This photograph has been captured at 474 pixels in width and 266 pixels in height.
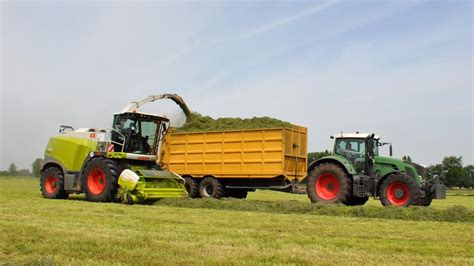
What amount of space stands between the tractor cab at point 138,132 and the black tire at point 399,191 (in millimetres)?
7296

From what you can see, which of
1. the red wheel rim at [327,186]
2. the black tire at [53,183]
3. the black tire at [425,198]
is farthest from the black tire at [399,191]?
the black tire at [53,183]

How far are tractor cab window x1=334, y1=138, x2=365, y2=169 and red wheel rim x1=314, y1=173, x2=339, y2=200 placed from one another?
767 millimetres

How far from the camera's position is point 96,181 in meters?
15.2

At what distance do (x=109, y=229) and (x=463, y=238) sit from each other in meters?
5.15

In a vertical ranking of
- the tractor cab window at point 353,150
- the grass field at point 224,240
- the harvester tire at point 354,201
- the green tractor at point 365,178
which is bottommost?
the grass field at point 224,240

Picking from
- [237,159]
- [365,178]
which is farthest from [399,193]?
[237,159]

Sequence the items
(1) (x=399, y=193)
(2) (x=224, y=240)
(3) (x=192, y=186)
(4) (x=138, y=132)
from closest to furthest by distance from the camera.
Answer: (2) (x=224, y=240), (1) (x=399, y=193), (3) (x=192, y=186), (4) (x=138, y=132)

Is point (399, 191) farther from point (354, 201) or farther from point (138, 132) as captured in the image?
point (138, 132)

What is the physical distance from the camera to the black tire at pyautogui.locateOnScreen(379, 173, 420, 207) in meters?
12.2

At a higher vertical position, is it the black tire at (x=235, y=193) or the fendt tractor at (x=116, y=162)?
the fendt tractor at (x=116, y=162)

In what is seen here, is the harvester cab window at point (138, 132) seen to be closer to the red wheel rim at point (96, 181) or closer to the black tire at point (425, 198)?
the red wheel rim at point (96, 181)

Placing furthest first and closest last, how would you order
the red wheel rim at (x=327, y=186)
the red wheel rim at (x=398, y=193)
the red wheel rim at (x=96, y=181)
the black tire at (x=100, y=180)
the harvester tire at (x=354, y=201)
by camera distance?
the red wheel rim at (x=96, y=181) < the black tire at (x=100, y=180) < the red wheel rim at (x=327, y=186) < the harvester tire at (x=354, y=201) < the red wheel rim at (x=398, y=193)

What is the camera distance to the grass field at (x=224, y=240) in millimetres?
5406

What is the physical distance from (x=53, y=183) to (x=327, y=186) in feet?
28.9
